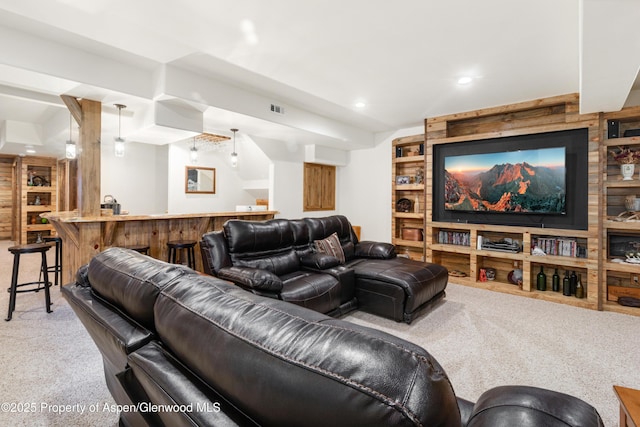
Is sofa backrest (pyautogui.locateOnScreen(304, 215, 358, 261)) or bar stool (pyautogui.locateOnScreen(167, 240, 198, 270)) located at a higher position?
sofa backrest (pyautogui.locateOnScreen(304, 215, 358, 261))

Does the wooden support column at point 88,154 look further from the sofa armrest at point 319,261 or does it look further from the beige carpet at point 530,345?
the beige carpet at point 530,345

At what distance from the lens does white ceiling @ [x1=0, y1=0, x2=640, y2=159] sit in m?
2.18

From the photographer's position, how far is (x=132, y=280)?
1.18 metres

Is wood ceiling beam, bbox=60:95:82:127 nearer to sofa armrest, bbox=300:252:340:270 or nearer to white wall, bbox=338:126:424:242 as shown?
sofa armrest, bbox=300:252:340:270

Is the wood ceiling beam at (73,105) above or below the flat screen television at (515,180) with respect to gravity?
above

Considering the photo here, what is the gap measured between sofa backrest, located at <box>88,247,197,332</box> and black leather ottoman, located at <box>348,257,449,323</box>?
2370 mm

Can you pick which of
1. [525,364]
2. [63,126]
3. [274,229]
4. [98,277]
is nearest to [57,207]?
[63,126]

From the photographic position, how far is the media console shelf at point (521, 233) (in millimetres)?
3801

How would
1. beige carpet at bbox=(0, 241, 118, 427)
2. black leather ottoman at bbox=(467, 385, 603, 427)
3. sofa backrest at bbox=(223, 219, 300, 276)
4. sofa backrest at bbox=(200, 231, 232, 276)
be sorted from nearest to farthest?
black leather ottoman at bbox=(467, 385, 603, 427) → beige carpet at bbox=(0, 241, 118, 427) → sofa backrest at bbox=(200, 231, 232, 276) → sofa backrest at bbox=(223, 219, 300, 276)

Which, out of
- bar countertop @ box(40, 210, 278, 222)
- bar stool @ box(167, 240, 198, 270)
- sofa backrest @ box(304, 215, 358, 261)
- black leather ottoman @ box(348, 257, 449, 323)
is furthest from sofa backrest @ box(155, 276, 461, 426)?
bar stool @ box(167, 240, 198, 270)

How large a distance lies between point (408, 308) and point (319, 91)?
8.99ft

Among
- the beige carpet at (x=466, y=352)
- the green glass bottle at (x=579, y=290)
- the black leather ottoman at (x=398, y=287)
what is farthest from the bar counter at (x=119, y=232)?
the green glass bottle at (x=579, y=290)

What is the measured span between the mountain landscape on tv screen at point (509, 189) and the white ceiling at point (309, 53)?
92cm

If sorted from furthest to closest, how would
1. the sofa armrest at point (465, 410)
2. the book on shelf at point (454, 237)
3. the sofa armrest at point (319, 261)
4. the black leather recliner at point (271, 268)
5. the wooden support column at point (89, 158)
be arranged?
the book on shelf at point (454, 237) < the wooden support column at point (89, 158) < the sofa armrest at point (319, 261) < the black leather recliner at point (271, 268) < the sofa armrest at point (465, 410)
